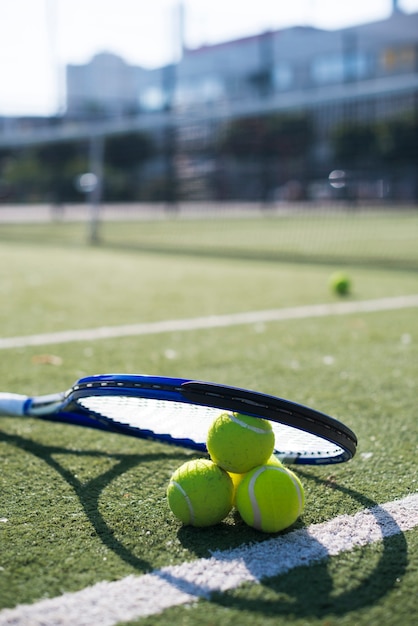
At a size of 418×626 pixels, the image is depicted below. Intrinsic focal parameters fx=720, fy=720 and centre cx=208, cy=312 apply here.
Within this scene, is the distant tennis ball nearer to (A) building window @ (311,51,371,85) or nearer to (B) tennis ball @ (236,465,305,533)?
(B) tennis ball @ (236,465,305,533)

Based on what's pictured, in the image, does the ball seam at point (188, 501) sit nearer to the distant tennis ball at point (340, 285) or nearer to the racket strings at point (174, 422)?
the racket strings at point (174, 422)

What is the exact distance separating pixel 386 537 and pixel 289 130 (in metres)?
12.0

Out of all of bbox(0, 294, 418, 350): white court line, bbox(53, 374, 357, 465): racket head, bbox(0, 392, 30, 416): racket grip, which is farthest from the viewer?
bbox(0, 294, 418, 350): white court line

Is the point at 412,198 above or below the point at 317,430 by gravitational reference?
above

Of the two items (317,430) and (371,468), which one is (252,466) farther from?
(371,468)

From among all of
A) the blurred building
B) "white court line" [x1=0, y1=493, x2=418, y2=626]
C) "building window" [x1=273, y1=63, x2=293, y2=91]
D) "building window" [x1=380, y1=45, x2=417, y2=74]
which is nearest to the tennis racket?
"white court line" [x1=0, y1=493, x2=418, y2=626]

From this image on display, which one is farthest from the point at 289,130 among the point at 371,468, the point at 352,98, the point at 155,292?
the point at 371,468

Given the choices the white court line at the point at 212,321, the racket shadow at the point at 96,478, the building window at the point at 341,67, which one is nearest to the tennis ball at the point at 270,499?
the racket shadow at the point at 96,478

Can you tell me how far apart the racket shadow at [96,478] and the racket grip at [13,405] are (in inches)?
3.6

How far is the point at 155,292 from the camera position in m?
6.92

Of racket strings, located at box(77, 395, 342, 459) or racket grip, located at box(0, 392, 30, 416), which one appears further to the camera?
racket grip, located at box(0, 392, 30, 416)

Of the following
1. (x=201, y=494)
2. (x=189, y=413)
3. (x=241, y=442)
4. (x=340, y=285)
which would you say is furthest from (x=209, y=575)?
(x=340, y=285)

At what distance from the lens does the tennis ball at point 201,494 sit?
2.01m

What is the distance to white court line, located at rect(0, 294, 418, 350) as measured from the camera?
4.65 metres
